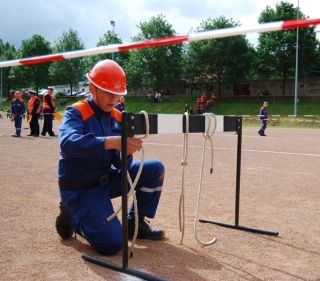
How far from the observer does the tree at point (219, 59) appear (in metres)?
52.0

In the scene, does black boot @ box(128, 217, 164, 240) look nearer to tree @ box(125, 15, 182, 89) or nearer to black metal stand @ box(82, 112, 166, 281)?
black metal stand @ box(82, 112, 166, 281)

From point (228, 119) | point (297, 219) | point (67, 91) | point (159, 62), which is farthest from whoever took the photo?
point (67, 91)

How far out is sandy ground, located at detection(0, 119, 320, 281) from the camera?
3523 millimetres

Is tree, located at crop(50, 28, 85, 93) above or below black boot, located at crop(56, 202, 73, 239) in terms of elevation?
above

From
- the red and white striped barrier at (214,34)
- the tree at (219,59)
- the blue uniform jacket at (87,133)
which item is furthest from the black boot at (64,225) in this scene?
the tree at (219,59)

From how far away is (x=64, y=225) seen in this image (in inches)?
167

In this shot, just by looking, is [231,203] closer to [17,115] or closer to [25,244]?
[25,244]

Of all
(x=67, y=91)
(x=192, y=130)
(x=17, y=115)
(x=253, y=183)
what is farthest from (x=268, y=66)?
(x=192, y=130)

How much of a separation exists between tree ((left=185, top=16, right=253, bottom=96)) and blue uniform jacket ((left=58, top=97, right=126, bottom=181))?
48.8 metres

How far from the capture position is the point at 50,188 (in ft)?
22.0

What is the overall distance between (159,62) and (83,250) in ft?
178

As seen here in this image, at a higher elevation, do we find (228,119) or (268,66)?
(268,66)

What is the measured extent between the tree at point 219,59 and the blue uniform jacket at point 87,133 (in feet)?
160

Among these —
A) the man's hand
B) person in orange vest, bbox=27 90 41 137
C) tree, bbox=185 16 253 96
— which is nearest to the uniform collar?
the man's hand
